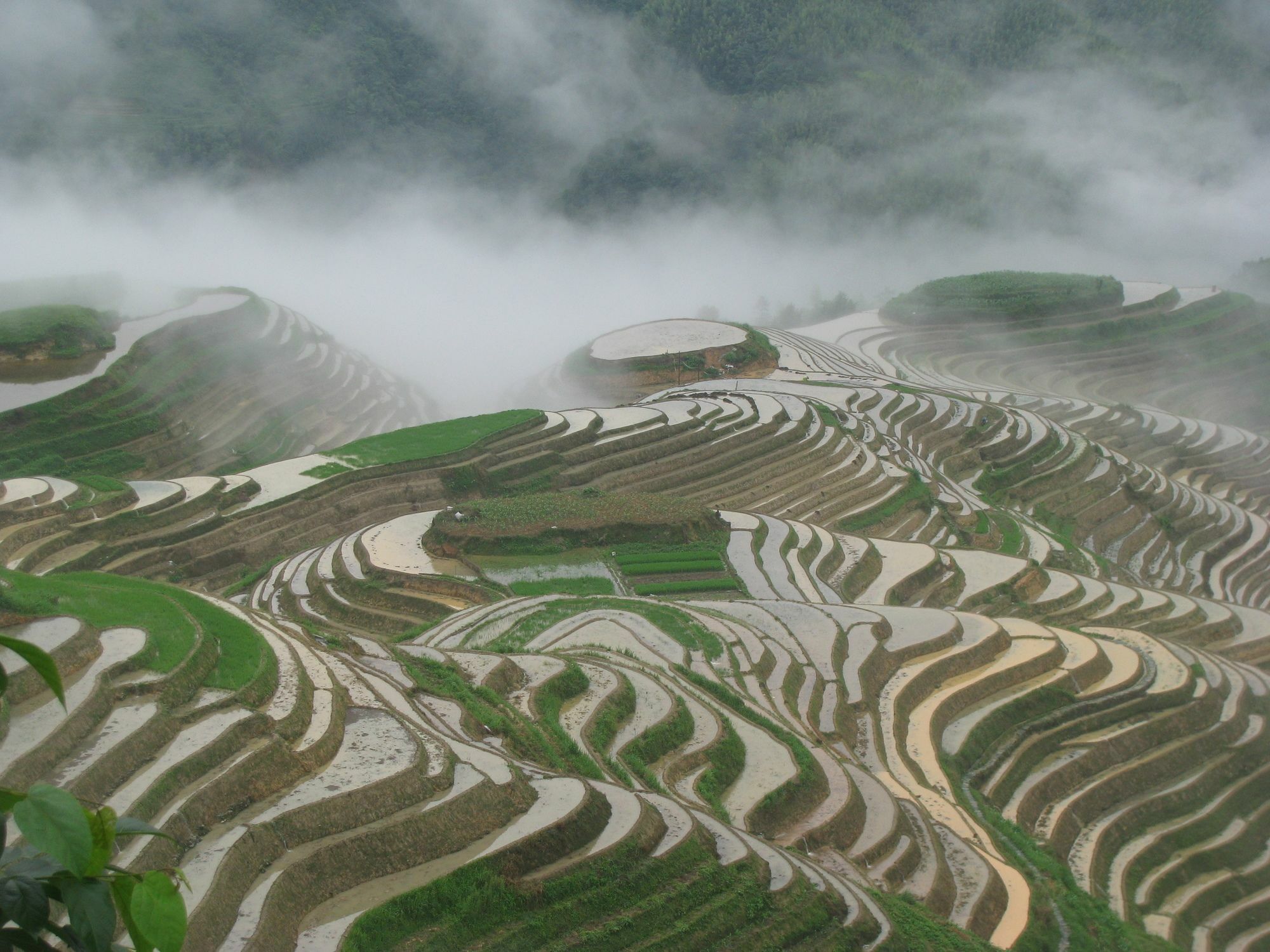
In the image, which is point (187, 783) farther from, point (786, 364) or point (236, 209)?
point (236, 209)

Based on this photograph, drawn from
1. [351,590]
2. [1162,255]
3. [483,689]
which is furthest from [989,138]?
[483,689]

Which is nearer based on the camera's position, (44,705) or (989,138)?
(44,705)

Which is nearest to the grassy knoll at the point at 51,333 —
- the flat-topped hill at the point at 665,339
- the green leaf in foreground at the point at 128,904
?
the flat-topped hill at the point at 665,339

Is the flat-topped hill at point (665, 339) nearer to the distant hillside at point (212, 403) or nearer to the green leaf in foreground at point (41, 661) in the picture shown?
the distant hillside at point (212, 403)

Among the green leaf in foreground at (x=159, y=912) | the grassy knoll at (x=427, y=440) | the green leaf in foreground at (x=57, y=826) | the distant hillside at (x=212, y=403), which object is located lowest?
the green leaf in foreground at (x=159, y=912)

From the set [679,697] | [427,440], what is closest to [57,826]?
[679,697]

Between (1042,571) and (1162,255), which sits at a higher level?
(1162,255)

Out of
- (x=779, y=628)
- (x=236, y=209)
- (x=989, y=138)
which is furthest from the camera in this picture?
(x=989, y=138)
